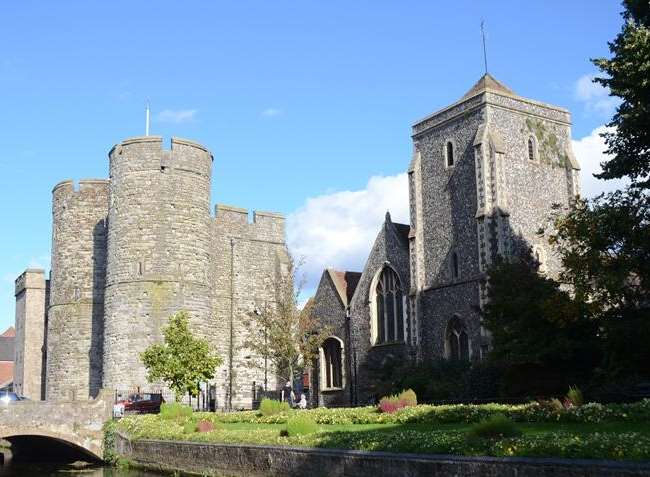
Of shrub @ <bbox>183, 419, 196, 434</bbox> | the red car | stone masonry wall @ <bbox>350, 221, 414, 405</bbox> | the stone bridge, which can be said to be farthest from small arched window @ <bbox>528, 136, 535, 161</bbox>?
the stone bridge

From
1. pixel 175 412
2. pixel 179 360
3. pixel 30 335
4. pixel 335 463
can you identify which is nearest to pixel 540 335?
pixel 335 463

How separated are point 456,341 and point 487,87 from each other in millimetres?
11656

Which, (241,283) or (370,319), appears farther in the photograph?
(241,283)

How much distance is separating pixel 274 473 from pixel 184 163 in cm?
2490

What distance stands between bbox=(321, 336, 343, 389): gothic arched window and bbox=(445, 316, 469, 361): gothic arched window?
834 cm

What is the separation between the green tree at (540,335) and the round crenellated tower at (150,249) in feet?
56.6

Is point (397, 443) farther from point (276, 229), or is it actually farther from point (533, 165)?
point (276, 229)

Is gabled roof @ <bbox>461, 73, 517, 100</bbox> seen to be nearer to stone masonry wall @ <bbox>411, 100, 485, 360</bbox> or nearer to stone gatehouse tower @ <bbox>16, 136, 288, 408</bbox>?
stone masonry wall @ <bbox>411, 100, 485, 360</bbox>

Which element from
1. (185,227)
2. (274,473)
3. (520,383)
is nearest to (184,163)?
(185,227)

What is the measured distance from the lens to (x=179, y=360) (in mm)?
34188

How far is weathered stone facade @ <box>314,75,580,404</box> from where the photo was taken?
1382 inches

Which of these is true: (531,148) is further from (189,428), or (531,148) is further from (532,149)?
(189,428)

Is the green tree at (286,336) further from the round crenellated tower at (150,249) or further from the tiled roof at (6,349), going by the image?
the tiled roof at (6,349)

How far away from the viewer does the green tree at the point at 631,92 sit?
21.6 m
